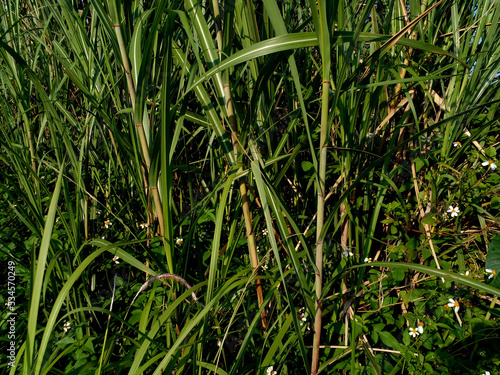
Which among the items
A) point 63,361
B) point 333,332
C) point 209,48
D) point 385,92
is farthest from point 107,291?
point 385,92

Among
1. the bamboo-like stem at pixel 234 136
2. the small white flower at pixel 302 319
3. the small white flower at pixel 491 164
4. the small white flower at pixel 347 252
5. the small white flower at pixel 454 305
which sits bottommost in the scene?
the small white flower at pixel 302 319

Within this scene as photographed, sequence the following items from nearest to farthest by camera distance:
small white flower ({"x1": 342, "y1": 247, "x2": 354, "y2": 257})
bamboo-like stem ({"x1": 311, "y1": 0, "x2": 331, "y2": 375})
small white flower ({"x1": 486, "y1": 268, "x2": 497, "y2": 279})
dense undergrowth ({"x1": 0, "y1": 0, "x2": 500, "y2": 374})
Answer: bamboo-like stem ({"x1": 311, "y1": 0, "x2": 331, "y2": 375})
dense undergrowth ({"x1": 0, "y1": 0, "x2": 500, "y2": 374})
small white flower ({"x1": 486, "y1": 268, "x2": 497, "y2": 279})
small white flower ({"x1": 342, "y1": 247, "x2": 354, "y2": 257})

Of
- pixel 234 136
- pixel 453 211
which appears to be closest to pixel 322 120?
pixel 234 136

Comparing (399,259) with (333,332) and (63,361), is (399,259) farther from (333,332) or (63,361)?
(63,361)

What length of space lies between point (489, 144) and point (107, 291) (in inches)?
61.7

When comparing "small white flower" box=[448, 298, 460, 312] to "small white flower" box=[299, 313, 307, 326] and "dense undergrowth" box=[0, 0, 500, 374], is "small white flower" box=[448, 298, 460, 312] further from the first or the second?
"small white flower" box=[299, 313, 307, 326]

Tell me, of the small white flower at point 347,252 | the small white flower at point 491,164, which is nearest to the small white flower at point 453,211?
the small white flower at point 491,164

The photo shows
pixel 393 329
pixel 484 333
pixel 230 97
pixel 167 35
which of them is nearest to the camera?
pixel 167 35

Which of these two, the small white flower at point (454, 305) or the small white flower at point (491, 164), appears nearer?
the small white flower at point (454, 305)

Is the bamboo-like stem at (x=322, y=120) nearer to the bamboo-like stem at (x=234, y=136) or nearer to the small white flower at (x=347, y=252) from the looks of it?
the bamboo-like stem at (x=234, y=136)

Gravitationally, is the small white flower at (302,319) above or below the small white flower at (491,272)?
below

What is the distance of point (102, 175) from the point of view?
1.68m

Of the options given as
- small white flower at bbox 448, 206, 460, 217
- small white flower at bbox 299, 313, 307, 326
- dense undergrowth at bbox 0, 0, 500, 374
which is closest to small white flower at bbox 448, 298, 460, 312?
dense undergrowth at bbox 0, 0, 500, 374

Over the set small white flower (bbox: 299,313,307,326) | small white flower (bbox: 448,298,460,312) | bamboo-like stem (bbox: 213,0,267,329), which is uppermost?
bamboo-like stem (bbox: 213,0,267,329)
